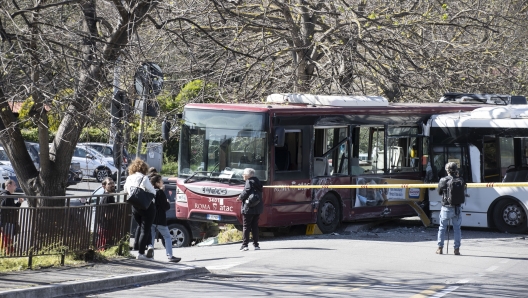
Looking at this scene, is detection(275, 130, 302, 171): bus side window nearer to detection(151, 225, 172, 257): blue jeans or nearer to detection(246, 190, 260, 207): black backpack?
detection(246, 190, 260, 207): black backpack

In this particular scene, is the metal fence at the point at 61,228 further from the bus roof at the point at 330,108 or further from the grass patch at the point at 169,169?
the grass patch at the point at 169,169

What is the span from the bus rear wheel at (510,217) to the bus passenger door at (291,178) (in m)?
4.06

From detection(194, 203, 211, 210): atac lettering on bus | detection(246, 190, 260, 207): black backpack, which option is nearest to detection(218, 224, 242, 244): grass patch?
detection(194, 203, 211, 210): atac lettering on bus

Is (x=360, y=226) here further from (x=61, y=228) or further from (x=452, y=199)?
(x=61, y=228)

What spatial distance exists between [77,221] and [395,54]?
12542mm

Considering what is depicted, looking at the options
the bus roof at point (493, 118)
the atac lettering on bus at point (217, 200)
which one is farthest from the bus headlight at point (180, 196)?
the bus roof at point (493, 118)

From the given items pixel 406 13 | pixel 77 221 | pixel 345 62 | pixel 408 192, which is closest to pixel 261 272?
pixel 77 221

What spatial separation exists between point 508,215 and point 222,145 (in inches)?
247

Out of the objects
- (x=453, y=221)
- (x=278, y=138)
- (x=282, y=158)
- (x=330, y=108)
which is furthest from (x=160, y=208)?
(x=330, y=108)

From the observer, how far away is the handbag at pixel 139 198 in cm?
1256

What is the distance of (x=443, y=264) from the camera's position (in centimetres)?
1330

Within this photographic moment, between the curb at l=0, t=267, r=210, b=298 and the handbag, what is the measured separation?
1.28 m

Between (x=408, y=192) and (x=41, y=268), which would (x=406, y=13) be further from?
(x=41, y=268)

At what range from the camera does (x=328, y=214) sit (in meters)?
17.5
